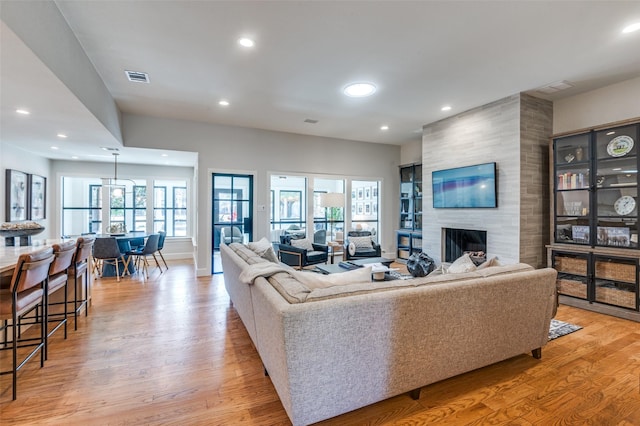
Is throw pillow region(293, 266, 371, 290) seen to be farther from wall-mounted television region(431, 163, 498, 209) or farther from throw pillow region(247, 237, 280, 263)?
wall-mounted television region(431, 163, 498, 209)

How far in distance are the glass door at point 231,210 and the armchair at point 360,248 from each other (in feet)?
6.51

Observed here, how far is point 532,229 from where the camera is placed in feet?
14.0

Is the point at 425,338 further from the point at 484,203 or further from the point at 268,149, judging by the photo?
the point at 268,149

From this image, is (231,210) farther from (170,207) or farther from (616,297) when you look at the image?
(616,297)

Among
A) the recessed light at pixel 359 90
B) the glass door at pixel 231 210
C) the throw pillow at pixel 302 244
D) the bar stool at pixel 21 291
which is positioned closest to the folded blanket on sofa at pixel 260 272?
the bar stool at pixel 21 291

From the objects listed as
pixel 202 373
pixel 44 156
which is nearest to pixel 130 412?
pixel 202 373

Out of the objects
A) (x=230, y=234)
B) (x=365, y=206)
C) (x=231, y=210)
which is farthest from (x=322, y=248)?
(x=365, y=206)

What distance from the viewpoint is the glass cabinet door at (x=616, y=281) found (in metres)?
3.41

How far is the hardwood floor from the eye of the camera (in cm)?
183

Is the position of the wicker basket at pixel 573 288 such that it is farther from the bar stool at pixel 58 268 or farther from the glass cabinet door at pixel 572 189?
the bar stool at pixel 58 268

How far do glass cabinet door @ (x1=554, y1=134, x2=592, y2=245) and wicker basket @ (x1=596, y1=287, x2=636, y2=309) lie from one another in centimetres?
60

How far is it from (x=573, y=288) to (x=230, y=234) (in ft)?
18.3

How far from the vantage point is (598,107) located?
13.0ft

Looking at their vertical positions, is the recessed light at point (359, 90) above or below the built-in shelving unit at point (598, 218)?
above
